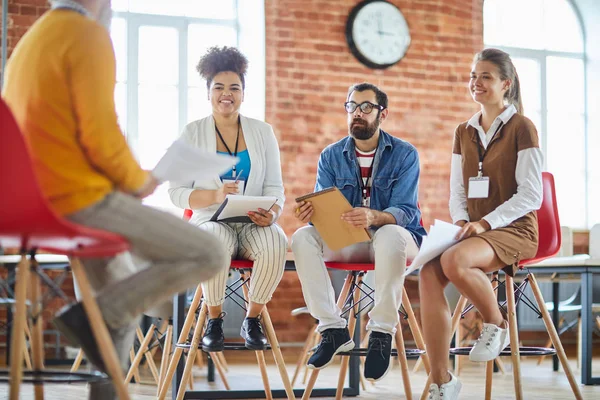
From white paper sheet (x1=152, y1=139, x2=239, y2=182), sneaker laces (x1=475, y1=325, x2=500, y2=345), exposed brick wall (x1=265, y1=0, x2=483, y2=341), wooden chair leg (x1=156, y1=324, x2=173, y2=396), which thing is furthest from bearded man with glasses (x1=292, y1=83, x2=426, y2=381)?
exposed brick wall (x1=265, y1=0, x2=483, y2=341)

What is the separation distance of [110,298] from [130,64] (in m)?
4.78

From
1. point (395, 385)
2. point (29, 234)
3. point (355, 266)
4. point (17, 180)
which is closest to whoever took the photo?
point (17, 180)

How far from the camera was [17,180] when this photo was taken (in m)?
1.74

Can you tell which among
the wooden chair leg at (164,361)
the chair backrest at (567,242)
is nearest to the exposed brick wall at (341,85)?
the chair backrest at (567,242)

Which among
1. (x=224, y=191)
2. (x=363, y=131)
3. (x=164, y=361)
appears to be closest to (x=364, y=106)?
(x=363, y=131)

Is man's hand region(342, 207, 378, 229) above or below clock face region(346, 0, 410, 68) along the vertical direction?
below

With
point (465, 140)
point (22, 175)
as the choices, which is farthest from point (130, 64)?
point (22, 175)

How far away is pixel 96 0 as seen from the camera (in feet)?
7.02

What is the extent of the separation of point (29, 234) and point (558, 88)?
6.84m

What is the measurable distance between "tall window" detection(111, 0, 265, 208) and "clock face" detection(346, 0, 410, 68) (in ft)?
2.60

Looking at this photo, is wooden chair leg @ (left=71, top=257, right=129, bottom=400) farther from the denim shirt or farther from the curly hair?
the curly hair

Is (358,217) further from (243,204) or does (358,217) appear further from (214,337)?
(214,337)

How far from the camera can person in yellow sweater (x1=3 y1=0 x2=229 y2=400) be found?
194 cm

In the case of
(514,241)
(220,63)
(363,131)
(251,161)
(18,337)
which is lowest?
(18,337)
